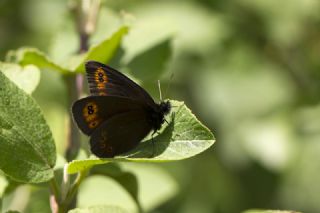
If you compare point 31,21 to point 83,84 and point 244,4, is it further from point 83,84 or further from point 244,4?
point 83,84

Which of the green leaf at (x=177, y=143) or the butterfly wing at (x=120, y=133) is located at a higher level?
the green leaf at (x=177, y=143)

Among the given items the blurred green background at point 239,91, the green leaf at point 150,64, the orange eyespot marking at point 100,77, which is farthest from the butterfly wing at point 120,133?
the blurred green background at point 239,91

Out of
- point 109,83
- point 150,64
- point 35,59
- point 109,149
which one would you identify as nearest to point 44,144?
point 109,149

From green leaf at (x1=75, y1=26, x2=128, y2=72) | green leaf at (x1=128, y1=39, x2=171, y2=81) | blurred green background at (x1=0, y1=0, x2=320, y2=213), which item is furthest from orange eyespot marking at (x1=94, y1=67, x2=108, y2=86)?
blurred green background at (x1=0, y1=0, x2=320, y2=213)

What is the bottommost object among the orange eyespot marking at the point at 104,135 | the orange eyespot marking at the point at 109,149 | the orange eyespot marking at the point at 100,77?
the orange eyespot marking at the point at 109,149

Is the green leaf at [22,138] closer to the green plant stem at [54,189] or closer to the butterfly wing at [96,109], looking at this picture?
the green plant stem at [54,189]

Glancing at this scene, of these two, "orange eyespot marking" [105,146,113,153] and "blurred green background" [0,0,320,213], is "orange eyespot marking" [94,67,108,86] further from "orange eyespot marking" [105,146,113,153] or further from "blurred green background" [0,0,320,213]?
"blurred green background" [0,0,320,213]
